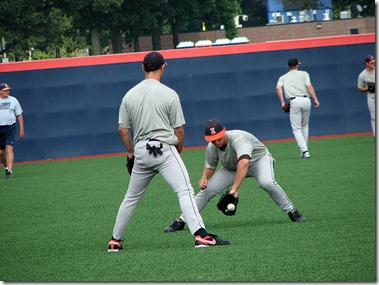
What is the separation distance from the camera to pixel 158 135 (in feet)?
28.7

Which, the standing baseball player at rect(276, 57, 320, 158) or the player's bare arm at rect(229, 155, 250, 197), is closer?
the player's bare arm at rect(229, 155, 250, 197)

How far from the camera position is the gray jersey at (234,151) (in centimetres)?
980

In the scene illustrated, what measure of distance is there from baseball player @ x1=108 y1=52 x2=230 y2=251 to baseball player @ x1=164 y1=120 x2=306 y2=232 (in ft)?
2.53

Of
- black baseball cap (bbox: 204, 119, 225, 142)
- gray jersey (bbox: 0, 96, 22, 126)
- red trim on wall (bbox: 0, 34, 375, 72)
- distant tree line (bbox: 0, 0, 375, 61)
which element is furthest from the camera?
distant tree line (bbox: 0, 0, 375, 61)

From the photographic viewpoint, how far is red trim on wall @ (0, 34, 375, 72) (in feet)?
80.2

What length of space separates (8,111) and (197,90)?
26.4ft

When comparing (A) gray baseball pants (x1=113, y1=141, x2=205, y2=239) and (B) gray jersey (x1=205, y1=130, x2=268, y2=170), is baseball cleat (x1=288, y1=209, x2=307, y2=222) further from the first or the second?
(A) gray baseball pants (x1=113, y1=141, x2=205, y2=239)

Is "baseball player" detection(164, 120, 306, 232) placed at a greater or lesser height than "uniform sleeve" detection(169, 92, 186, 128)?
lesser

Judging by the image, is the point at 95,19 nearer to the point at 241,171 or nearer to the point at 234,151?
the point at 234,151

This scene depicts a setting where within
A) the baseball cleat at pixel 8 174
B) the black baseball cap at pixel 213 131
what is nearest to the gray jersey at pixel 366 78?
the baseball cleat at pixel 8 174

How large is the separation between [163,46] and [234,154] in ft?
188

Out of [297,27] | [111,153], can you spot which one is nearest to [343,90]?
[111,153]

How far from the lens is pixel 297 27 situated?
66.4 metres

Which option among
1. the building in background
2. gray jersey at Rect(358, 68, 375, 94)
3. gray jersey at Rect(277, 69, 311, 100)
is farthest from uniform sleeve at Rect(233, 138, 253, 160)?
the building in background
